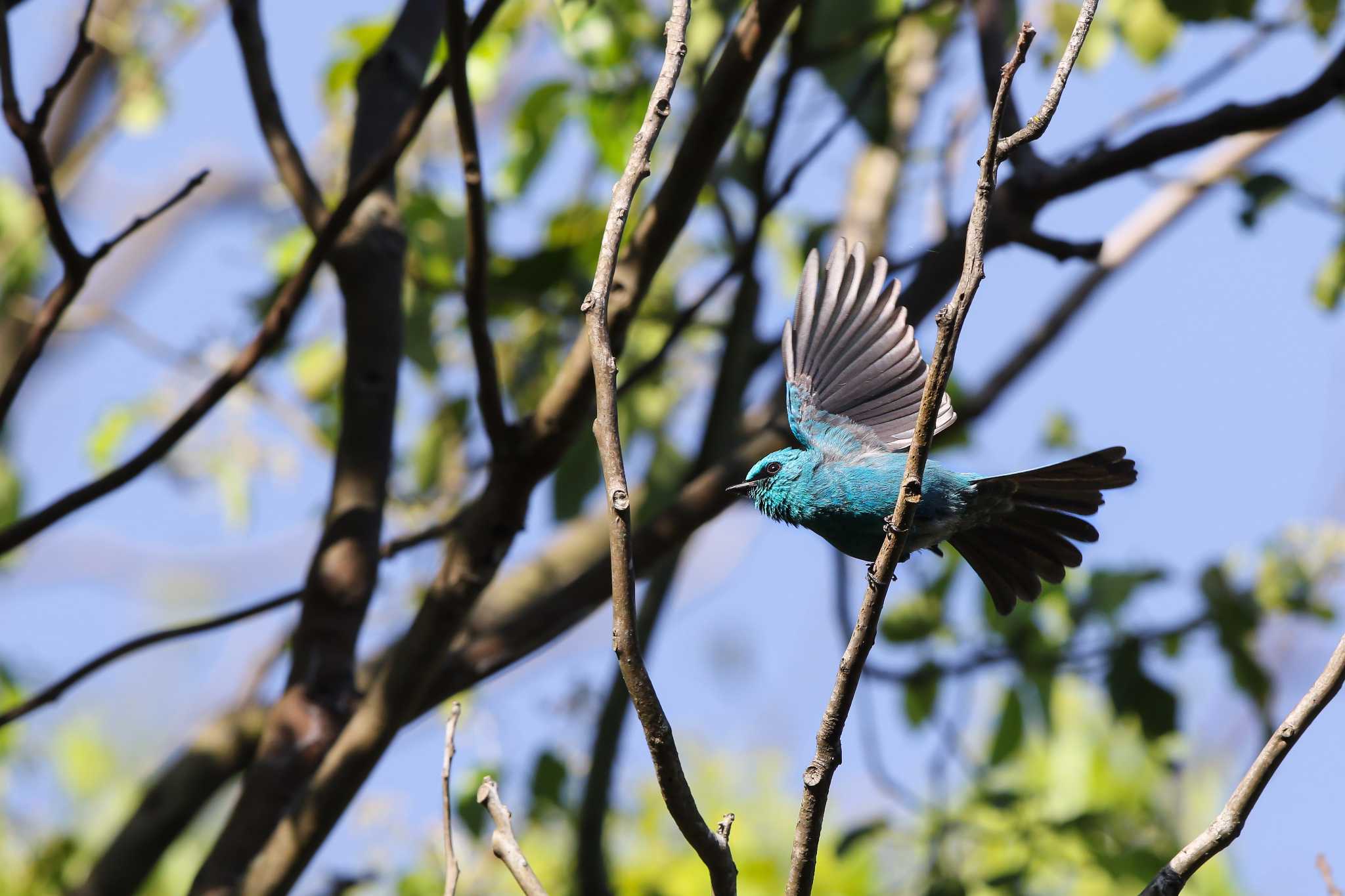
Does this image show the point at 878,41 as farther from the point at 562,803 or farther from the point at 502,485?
the point at 562,803

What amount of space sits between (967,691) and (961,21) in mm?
2734

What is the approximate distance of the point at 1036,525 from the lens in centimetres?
322

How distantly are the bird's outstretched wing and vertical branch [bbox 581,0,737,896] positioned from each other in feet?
2.93

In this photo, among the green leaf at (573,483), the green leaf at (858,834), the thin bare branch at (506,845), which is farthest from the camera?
the green leaf at (858,834)

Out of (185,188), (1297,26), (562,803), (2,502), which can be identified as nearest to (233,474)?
(2,502)

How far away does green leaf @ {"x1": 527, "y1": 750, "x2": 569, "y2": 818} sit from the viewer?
4.41m

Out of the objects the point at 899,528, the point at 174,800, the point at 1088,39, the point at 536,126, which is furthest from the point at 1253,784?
the point at 1088,39

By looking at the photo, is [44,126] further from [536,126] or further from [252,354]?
[536,126]

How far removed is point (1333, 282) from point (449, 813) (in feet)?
10.5

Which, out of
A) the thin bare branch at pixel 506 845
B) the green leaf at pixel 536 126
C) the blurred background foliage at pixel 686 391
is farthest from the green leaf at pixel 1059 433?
the thin bare branch at pixel 506 845

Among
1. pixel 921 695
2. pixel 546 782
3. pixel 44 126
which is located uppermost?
pixel 44 126

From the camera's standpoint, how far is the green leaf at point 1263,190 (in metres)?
3.89

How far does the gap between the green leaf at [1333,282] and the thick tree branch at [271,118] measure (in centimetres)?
290

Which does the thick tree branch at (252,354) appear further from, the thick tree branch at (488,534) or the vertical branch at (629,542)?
the vertical branch at (629,542)
